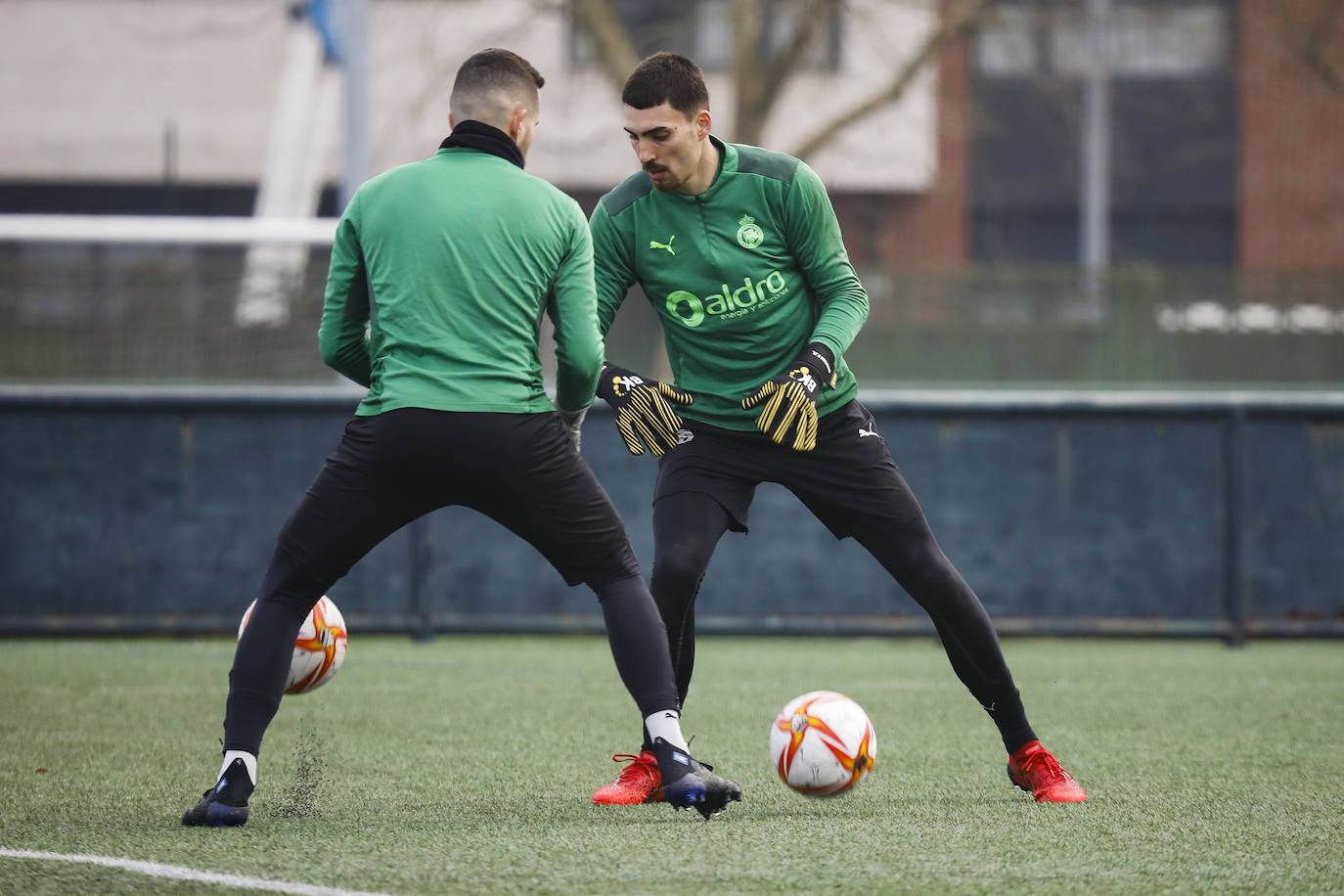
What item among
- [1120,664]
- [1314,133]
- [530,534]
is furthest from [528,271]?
[1314,133]

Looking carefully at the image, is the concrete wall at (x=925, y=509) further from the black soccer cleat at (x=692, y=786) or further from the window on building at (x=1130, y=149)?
the window on building at (x=1130, y=149)

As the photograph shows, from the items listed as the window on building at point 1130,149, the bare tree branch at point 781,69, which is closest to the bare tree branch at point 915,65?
the bare tree branch at point 781,69

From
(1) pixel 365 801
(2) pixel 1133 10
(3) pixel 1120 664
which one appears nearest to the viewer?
(1) pixel 365 801

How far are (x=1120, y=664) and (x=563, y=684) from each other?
3092 millimetres

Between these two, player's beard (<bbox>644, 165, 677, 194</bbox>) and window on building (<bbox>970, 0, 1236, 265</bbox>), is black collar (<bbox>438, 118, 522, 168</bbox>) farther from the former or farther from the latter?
window on building (<bbox>970, 0, 1236, 265</bbox>)

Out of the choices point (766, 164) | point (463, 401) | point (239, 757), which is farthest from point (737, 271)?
point (239, 757)

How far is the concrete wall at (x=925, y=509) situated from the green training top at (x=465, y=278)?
17.6ft

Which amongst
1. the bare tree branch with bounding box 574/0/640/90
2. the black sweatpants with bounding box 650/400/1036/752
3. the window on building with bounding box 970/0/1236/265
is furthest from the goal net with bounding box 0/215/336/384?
the window on building with bounding box 970/0/1236/265

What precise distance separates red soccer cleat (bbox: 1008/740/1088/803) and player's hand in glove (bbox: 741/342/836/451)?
1116 millimetres

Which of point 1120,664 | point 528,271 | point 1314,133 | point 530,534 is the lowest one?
point 1120,664

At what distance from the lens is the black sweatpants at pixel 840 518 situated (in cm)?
504

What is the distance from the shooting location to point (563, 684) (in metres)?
8.16

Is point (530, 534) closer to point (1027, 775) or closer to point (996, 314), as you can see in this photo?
point (1027, 775)

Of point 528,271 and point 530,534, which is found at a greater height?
point 528,271
